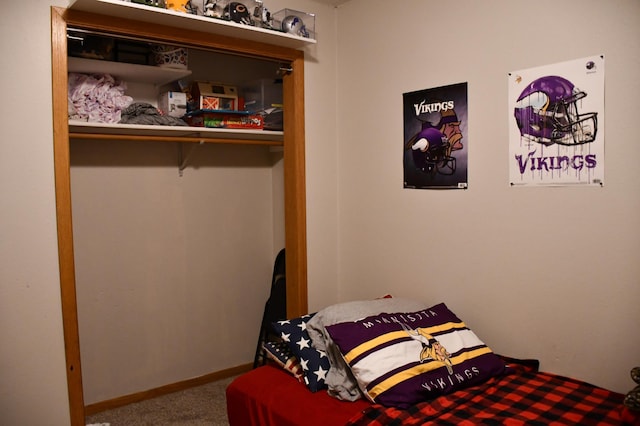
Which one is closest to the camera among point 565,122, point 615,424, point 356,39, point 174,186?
point 615,424

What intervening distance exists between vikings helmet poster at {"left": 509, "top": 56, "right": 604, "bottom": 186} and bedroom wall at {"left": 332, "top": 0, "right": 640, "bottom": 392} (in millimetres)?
39

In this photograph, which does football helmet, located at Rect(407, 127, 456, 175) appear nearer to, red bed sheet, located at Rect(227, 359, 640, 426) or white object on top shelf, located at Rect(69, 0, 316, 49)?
white object on top shelf, located at Rect(69, 0, 316, 49)

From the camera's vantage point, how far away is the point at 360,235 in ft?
10.3

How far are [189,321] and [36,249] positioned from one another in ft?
4.76

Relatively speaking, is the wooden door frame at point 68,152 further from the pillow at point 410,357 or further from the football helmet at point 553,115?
the football helmet at point 553,115

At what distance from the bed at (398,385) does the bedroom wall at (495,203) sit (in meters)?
0.19

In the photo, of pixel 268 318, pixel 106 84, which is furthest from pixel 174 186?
pixel 268 318

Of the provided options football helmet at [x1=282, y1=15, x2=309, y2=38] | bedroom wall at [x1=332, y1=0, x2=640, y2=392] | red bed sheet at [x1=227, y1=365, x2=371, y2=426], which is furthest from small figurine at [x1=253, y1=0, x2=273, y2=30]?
red bed sheet at [x1=227, y1=365, x2=371, y2=426]

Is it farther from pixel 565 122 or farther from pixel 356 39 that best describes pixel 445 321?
pixel 356 39

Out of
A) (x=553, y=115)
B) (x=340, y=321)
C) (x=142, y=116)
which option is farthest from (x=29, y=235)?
(x=553, y=115)

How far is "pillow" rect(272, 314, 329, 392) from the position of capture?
223cm

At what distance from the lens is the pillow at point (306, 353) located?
87.8 inches

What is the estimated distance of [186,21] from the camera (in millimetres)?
2430

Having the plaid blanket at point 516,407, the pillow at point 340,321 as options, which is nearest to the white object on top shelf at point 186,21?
the pillow at point 340,321
